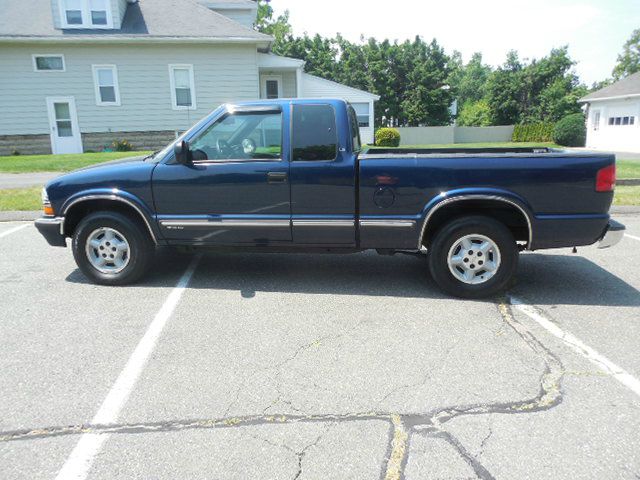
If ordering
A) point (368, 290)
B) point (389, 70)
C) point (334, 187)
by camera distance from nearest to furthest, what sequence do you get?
1. point (334, 187)
2. point (368, 290)
3. point (389, 70)

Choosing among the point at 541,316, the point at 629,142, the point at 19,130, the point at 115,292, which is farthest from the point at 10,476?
the point at 629,142

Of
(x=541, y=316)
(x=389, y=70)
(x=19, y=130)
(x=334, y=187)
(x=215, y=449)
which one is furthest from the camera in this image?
(x=389, y=70)

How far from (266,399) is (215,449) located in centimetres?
55

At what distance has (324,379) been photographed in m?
3.42

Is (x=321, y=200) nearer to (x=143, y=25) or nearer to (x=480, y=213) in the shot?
(x=480, y=213)

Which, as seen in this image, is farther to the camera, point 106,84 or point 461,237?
point 106,84

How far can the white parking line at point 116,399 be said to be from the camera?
2.55 m

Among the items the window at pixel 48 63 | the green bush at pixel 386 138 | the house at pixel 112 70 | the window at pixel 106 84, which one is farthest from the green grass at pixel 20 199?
the green bush at pixel 386 138

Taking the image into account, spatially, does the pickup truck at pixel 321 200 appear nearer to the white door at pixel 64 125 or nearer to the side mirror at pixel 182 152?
the side mirror at pixel 182 152

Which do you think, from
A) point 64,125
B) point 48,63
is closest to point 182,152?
point 64,125

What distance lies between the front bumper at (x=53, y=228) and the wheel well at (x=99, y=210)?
0.07 meters

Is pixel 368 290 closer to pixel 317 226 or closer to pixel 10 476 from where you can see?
pixel 317 226

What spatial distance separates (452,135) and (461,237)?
112 ft

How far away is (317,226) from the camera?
4.98 metres
